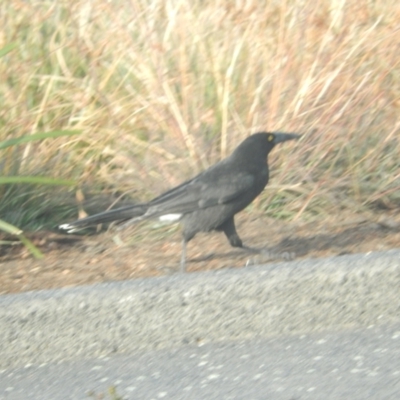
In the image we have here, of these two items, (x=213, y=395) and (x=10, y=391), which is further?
(x=10, y=391)

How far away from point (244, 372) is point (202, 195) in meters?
1.47

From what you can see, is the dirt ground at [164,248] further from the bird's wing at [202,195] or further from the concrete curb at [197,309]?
the concrete curb at [197,309]

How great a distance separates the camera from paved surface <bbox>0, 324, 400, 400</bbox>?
3.47 meters

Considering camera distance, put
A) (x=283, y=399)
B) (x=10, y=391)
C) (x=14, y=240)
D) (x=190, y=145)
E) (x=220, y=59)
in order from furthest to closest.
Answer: (x=220, y=59), (x=190, y=145), (x=14, y=240), (x=10, y=391), (x=283, y=399)

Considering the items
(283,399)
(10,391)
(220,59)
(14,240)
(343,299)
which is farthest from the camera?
(220,59)

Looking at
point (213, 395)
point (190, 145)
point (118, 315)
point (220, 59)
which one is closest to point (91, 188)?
point (190, 145)

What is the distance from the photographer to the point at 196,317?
4031 mm

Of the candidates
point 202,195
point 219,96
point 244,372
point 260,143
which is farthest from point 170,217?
point 244,372

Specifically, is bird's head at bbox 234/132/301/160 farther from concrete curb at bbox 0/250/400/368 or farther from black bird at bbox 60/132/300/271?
concrete curb at bbox 0/250/400/368

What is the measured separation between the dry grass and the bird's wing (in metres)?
0.75

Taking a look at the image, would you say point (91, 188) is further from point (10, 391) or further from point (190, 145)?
point (10, 391)

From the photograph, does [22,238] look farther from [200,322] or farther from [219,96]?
[219,96]

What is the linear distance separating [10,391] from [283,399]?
1.06 m

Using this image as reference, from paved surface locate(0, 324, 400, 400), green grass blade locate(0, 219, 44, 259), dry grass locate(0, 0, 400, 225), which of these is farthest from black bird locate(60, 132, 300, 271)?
paved surface locate(0, 324, 400, 400)
